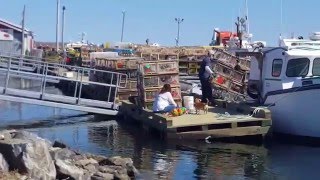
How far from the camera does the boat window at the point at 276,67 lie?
1803cm

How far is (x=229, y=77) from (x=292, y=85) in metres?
3.60

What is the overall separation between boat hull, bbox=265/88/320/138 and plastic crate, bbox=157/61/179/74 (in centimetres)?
339

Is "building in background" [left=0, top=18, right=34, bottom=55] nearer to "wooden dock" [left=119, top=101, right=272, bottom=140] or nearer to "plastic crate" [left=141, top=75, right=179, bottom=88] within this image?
"plastic crate" [left=141, top=75, right=179, bottom=88]

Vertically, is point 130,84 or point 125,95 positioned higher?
point 130,84

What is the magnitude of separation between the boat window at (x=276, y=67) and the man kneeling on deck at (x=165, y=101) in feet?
10.5

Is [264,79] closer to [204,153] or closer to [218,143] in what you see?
[218,143]

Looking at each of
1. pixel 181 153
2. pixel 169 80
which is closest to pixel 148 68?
pixel 169 80

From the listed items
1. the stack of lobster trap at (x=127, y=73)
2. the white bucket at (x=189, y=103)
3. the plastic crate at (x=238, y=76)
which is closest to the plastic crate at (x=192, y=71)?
the stack of lobster trap at (x=127, y=73)

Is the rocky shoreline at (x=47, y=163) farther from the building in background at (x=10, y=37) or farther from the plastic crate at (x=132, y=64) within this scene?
the building in background at (x=10, y=37)

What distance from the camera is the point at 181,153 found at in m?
15.2

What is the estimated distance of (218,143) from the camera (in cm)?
1673

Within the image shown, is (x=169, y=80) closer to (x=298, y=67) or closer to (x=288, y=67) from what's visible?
(x=288, y=67)

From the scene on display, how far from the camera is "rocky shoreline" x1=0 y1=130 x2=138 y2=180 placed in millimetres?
9472

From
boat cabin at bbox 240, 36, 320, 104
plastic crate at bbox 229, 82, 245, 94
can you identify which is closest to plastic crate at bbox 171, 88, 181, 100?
plastic crate at bbox 229, 82, 245, 94
